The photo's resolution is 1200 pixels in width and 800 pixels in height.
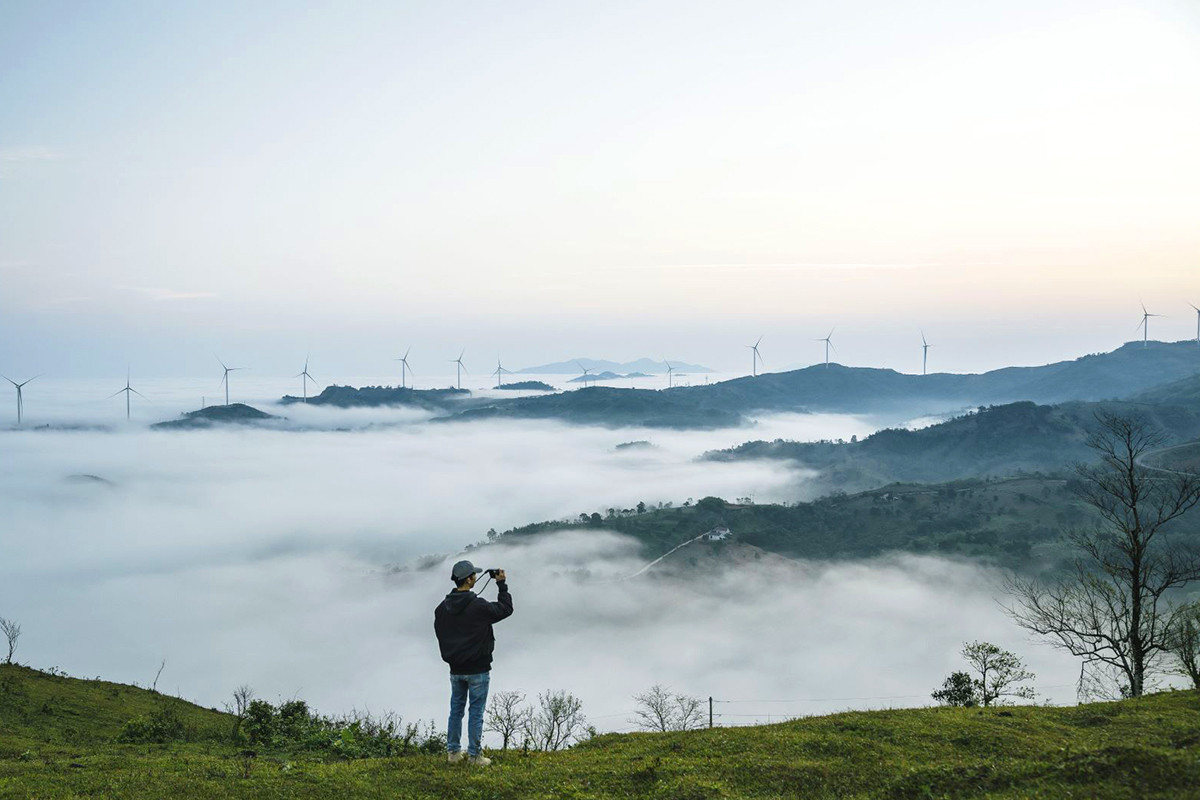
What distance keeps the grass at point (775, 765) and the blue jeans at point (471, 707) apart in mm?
485

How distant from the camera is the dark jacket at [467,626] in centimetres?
1495

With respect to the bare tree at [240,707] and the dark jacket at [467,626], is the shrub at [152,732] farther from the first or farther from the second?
the dark jacket at [467,626]

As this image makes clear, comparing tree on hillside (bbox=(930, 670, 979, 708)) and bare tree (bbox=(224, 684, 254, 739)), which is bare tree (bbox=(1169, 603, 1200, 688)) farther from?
bare tree (bbox=(224, 684, 254, 739))

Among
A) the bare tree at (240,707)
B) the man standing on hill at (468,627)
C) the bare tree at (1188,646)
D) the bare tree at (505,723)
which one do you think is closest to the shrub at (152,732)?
the bare tree at (240,707)

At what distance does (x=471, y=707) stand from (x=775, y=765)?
6626mm

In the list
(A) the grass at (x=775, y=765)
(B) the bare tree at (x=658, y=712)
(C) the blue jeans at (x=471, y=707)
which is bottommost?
(B) the bare tree at (x=658, y=712)

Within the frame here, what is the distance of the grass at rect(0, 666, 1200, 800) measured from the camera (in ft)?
44.8

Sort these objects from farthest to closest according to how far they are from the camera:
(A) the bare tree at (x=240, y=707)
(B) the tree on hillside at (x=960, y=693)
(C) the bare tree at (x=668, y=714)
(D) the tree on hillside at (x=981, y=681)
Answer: (C) the bare tree at (x=668, y=714), (D) the tree on hillside at (x=981, y=681), (B) the tree on hillside at (x=960, y=693), (A) the bare tree at (x=240, y=707)

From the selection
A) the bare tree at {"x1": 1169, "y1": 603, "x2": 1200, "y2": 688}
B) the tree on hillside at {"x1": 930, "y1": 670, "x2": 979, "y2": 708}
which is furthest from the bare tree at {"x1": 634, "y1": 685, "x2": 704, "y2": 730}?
the bare tree at {"x1": 1169, "y1": 603, "x2": 1200, "y2": 688}

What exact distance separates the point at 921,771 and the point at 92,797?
15783 millimetres

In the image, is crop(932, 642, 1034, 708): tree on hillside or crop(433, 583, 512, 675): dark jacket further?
crop(932, 642, 1034, 708): tree on hillside

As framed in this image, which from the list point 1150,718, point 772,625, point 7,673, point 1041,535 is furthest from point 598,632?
point 1150,718

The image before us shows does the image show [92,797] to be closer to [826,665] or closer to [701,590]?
[826,665]

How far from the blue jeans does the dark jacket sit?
25 cm
